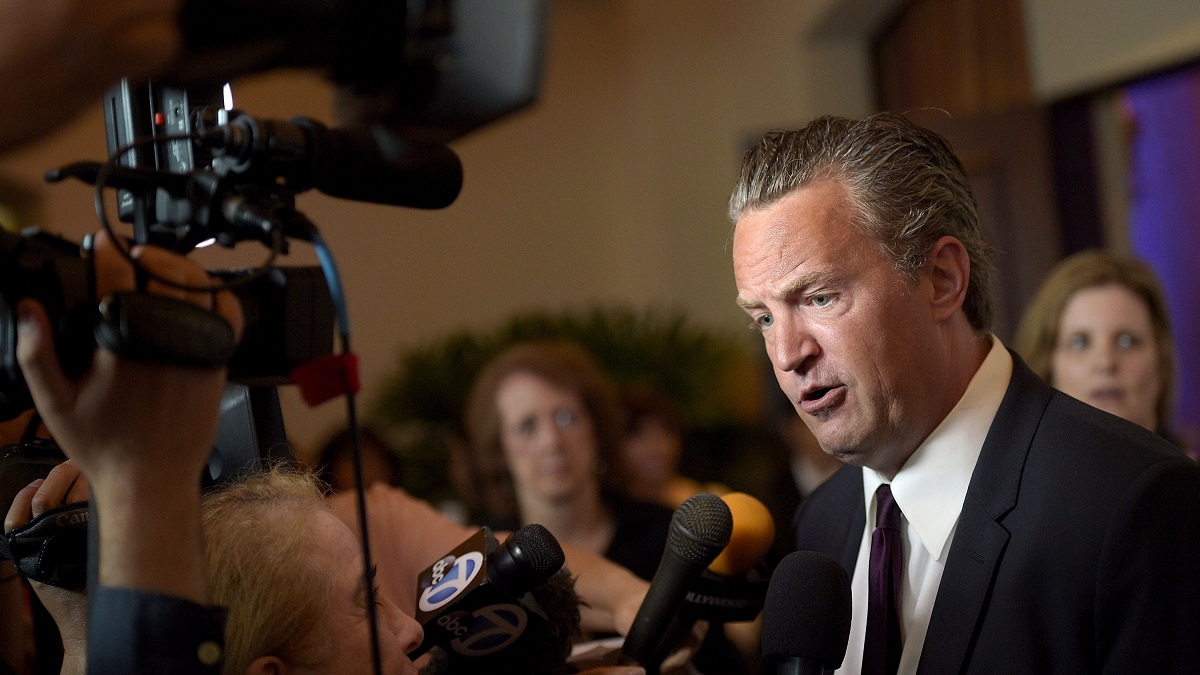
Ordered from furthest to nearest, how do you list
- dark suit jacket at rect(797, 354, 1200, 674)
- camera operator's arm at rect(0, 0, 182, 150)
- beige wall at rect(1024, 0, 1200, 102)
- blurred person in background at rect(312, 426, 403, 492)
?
blurred person in background at rect(312, 426, 403, 492) < beige wall at rect(1024, 0, 1200, 102) < dark suit jacket at rect(797, 354, 1200, 674) < camera operator's arm at rect(0, 0, 182, 150)

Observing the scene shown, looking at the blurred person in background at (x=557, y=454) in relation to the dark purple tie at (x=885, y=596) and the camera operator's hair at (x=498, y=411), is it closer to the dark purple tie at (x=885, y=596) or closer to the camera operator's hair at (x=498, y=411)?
the camera operator's hair at (x=498, y=411)

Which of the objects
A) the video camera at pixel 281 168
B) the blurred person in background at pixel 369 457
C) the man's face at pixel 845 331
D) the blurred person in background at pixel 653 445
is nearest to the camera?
the video camera at pixel 281 168

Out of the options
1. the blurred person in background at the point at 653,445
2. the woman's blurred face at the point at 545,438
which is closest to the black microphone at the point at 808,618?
the woman's blurred face at the point at 545,438

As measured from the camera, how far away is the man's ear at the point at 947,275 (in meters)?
1.45

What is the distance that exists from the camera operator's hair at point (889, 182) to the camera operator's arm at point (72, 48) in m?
0.85

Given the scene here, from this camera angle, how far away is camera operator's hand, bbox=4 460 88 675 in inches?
49.6

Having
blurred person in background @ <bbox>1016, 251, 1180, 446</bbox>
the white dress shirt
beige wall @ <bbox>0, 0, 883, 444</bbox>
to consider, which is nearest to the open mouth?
the white dress shirt

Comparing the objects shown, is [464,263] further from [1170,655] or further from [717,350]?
[1170,655]

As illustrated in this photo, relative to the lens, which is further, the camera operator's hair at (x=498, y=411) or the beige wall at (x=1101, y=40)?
the beige wall at (x=1101, y=40)

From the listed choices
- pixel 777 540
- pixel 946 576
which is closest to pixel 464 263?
pixel 777 540

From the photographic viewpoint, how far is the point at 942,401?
1.43 m

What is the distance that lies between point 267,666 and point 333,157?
630mm

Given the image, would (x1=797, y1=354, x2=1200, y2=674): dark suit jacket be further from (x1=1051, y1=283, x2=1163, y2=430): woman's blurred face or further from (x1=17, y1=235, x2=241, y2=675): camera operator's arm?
(x1=1051, y1=283, x2=1163, y2=430): woman's blurred face

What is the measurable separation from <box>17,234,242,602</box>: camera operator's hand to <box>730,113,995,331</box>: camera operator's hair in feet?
2.51
